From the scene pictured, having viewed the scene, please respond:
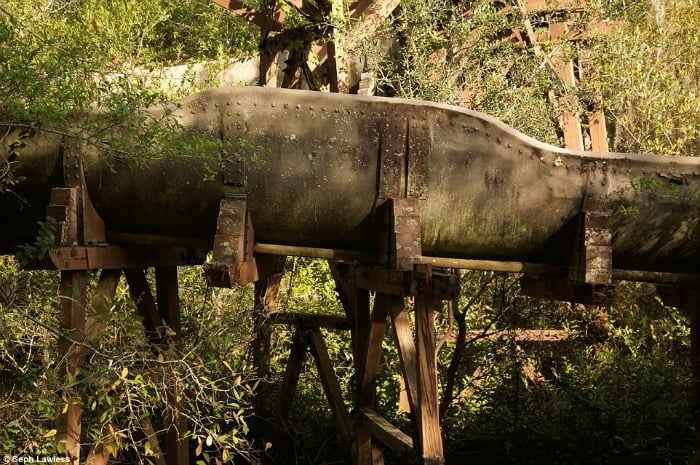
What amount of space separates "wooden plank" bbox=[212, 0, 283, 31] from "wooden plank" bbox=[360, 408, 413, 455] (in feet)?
13.2

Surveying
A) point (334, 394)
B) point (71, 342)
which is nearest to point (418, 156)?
point (71, 342)

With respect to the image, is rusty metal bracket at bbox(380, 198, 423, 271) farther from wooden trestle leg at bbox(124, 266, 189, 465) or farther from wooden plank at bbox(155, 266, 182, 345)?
wooden plank at bbox(155, 266, 182, 345)

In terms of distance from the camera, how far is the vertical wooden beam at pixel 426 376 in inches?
206

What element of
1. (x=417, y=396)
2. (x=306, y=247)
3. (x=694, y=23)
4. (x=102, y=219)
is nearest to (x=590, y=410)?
(x=417, y=396)

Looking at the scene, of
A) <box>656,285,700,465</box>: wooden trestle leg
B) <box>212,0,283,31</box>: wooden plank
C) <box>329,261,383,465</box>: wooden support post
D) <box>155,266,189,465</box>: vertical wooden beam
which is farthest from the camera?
<box>212,0,283,31</box>: wooden plank

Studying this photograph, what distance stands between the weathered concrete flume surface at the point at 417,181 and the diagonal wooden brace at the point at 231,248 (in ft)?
0.40

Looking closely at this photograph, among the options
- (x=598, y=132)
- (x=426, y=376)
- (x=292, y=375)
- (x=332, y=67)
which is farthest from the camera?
(x=598, y=132)

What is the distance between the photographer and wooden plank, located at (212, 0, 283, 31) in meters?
8.14

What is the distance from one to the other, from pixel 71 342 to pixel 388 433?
94.6 inches

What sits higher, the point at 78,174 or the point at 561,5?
the point at 561,5

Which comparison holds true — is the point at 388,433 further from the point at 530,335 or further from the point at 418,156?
the point at 530,335

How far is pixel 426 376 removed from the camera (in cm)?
539

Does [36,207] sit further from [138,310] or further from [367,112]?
[367,112]

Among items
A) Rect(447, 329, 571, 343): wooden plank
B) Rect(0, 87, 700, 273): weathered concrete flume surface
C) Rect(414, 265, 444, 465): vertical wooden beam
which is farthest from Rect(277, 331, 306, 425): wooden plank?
Rect(0, 87, 700, 273): weathered concrete flume surface
